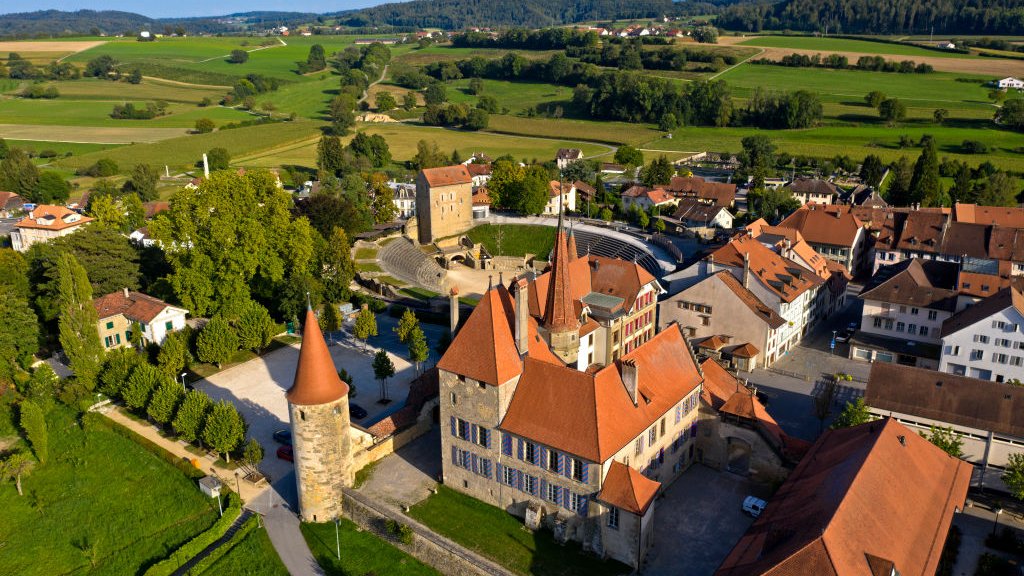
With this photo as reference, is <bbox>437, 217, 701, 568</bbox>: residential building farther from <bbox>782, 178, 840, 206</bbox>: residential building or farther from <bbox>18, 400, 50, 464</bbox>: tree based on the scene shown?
<bbox>782, 178, 840, 206</bbox>: residential building

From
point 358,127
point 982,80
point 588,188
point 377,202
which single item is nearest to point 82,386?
point 377,202

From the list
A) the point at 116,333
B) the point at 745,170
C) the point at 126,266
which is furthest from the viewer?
the point at 745,170

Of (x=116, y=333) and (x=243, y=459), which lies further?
(x=116, y=333)

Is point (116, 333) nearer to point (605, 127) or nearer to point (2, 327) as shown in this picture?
point (2, 327)

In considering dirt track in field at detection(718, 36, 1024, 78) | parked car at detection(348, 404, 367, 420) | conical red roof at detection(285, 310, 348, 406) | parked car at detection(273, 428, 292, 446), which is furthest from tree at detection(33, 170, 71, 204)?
dirt track in field at detection(718, 36, 1024, 78)

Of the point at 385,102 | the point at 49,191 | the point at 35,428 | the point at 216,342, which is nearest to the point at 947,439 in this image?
the point at 216,342

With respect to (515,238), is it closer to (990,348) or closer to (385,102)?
(990,348)

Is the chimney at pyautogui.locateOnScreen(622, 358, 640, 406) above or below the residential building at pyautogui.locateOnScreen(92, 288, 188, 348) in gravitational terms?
above
